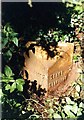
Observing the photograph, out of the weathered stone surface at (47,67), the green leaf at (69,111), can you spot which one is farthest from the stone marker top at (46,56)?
the green leaf at (69,111)

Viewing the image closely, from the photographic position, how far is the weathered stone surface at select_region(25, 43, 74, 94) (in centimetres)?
240

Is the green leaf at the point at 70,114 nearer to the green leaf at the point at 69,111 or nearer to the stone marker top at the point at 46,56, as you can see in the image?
the green leaf at the point at 69,111

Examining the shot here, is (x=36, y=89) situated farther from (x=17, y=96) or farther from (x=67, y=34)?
(x=67, y=34)

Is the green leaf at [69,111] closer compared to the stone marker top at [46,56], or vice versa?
the green leaf at [69,111]

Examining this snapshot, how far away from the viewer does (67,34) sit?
2.79 metres

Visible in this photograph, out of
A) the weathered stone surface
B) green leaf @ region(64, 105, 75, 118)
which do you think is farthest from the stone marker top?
green leaf @ region(64, 105, 75, 118)

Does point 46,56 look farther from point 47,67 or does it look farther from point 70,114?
point 70,114

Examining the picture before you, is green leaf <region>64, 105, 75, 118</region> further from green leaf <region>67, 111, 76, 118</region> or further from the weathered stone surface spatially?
the weathered stone surface

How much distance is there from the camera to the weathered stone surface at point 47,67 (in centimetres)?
240

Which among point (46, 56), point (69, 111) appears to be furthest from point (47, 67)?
point (69, 111)

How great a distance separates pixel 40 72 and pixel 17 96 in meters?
0.48

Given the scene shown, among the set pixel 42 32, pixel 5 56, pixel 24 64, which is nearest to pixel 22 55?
pixel 24 64

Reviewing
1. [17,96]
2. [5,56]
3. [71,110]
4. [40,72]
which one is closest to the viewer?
[5,56]

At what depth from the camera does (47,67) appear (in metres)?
2.39
